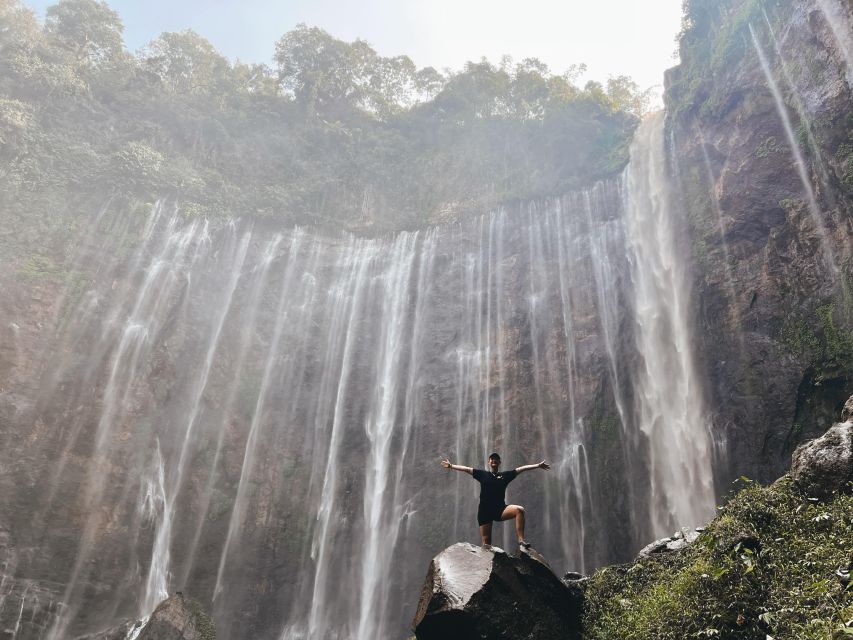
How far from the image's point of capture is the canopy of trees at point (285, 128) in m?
23.7

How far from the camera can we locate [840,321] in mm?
12711

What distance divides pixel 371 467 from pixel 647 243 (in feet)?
42.6

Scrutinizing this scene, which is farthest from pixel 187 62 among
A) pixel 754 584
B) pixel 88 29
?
pixel 754 584

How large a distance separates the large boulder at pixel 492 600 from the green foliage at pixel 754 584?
550 millimetres

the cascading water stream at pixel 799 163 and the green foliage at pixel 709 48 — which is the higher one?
the green foliage at pixel 709 48

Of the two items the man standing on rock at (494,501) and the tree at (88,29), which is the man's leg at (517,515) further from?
the tree at (88,29)

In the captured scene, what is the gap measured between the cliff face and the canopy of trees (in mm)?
6263

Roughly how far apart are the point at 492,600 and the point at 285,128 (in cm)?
2949

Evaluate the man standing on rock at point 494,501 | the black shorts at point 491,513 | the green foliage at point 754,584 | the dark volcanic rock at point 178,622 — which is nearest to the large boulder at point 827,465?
the green foliage at point 754,584

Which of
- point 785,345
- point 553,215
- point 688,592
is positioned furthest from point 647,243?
point 688,592

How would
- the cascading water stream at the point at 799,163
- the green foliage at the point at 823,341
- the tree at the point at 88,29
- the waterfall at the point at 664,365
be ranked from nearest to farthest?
the green foliage at the point at 823,341 < the cascading water stream at the point at 799,163 < the waterfall at the point at 664,365 < the tree at the point at 88,29

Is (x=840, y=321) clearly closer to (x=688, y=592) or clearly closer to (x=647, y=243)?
(x=647, y=243)

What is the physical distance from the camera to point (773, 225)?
1511 centimetres

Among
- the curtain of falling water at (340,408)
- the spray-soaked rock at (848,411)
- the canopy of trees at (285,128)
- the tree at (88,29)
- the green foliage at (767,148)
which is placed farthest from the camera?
the tree at (88,29)
